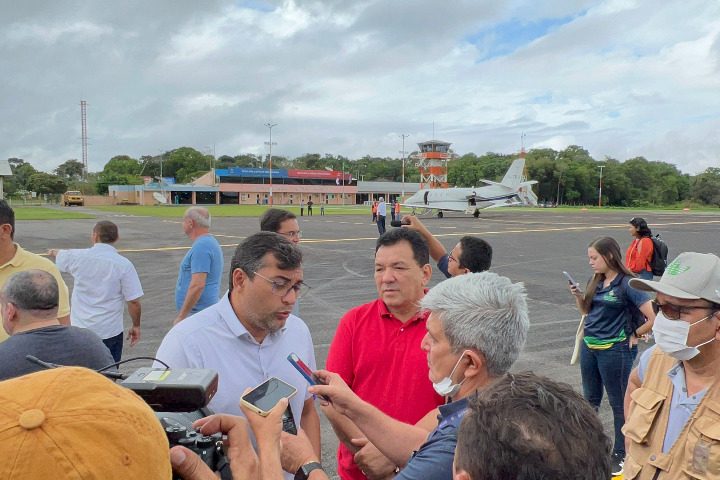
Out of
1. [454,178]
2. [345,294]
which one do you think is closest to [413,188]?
[454,178]

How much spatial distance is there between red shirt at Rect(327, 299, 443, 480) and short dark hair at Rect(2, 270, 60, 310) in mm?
1738

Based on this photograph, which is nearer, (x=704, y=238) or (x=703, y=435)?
(x=703, y=435)

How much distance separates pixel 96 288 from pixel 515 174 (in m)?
57.4

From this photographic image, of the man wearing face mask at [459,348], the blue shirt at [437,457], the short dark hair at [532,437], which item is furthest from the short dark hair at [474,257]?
the short dark hair at [532,437]

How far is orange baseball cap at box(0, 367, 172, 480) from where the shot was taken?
903mm

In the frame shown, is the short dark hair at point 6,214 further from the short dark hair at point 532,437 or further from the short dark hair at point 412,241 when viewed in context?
the short dark hair at point 532,437

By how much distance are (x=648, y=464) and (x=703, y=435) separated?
0.31m

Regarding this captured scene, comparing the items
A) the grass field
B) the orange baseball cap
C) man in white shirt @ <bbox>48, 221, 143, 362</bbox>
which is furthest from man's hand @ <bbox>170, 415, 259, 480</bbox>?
the grass field

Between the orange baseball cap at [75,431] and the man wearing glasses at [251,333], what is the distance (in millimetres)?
1367

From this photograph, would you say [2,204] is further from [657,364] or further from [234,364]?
[657,364]

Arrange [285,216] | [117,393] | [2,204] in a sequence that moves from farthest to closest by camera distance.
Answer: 1. [285,216]
2. [2,204]
3. [117,393]

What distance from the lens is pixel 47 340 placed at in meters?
2.93

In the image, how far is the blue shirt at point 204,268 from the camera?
17.8ft

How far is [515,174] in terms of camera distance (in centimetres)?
5834
